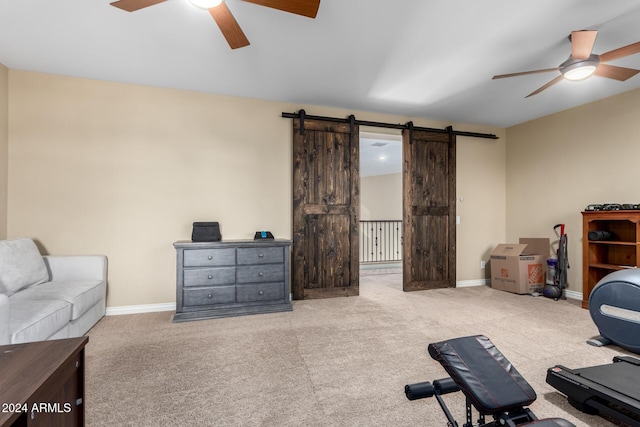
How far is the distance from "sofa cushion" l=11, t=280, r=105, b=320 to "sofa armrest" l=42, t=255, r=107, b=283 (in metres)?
0.16

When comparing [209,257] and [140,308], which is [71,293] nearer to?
[140,308]

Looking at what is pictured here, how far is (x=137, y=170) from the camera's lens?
12.0ft

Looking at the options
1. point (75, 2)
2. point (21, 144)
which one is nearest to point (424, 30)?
point (75, 2)

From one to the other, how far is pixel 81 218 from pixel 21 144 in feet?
3.33

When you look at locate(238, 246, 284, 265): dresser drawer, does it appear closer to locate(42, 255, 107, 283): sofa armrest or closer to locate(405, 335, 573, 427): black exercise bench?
locate(42, 255, 107, 283): sofa armrest

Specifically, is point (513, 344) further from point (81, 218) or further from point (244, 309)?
point (81, 218)

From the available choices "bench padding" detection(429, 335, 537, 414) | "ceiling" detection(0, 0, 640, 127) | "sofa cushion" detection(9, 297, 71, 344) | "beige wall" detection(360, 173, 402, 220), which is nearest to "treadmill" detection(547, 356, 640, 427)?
"bench padding" detection(429, 335, 537, 414)

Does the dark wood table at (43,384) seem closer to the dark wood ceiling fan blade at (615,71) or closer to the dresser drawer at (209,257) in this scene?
the dresser drawer at (209,257)

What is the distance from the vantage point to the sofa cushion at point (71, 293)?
2494 millimetres

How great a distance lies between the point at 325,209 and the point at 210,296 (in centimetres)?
193

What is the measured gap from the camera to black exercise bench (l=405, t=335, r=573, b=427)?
1214 mm

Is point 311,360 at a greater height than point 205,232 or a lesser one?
lesser

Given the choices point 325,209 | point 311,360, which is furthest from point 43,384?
point 325,209

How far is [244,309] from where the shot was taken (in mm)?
3502
